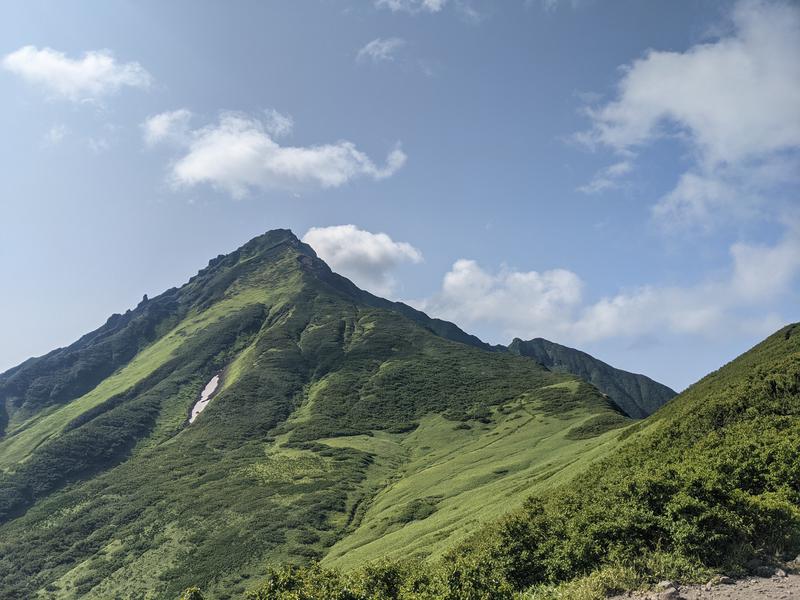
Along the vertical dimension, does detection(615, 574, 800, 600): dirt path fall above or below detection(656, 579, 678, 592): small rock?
below

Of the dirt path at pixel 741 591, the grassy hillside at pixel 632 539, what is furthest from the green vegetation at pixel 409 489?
the dirt path at pixel 741 591

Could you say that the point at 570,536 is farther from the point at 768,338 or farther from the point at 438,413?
the point at 438,413

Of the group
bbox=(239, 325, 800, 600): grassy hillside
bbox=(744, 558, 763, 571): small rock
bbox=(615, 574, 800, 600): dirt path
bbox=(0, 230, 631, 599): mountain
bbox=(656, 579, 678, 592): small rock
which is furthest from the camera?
bbox=(0, 230, 631, 599): mountain

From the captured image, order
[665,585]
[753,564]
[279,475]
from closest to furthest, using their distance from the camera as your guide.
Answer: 1. [665,585]
2. [753,564]
3. [279,475]

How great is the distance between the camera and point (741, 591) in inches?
637

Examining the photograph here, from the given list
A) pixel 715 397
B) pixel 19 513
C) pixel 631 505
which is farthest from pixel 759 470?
pixel 19 513

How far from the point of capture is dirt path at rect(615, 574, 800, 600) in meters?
15.7

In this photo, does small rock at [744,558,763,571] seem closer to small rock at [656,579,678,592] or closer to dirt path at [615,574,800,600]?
dirt path at [615,574,800,600]

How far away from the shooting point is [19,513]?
139375mm

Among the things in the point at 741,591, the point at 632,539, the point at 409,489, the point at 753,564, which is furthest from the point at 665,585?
the point at 409,489

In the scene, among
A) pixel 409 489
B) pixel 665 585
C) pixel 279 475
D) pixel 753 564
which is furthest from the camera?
pixel 279 475

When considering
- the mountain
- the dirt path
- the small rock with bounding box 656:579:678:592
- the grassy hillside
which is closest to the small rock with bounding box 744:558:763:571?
the grassy hillside

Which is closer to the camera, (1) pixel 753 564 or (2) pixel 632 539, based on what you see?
(1) pixel 753 564

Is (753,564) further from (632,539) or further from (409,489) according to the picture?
(409,489)
